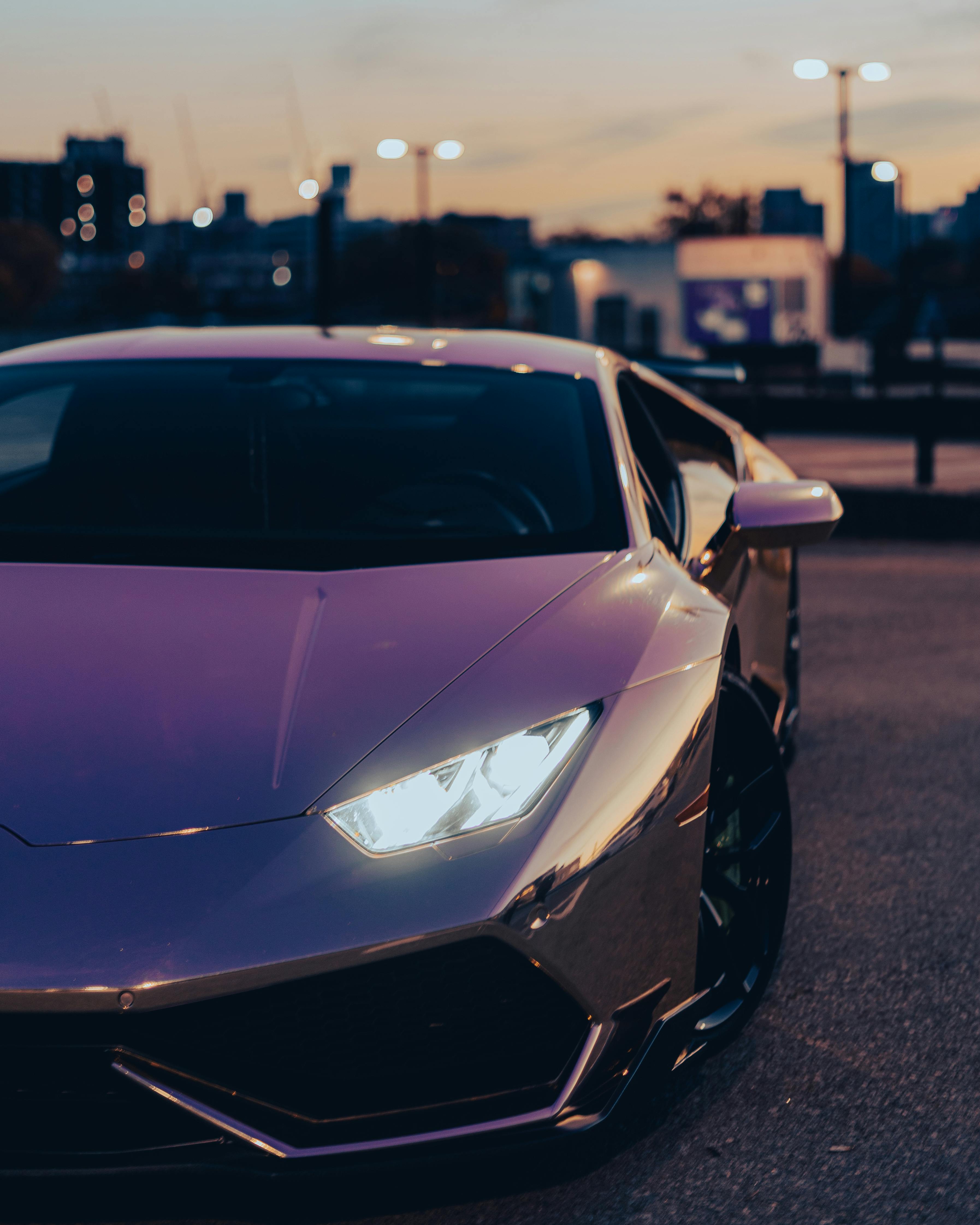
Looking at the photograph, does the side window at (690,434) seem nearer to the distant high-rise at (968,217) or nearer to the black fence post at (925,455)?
the black fence post at (925,455)

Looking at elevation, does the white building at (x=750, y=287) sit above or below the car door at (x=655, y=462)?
above

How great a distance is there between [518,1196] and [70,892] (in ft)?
2.80

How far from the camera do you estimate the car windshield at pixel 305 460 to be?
3.12 m

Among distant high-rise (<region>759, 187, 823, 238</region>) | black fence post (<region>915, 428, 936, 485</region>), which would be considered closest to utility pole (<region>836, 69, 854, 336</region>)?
black fence post (<region>915, 428, 936, 485</region>)

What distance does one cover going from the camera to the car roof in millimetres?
3746

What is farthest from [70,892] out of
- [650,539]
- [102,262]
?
[102,262]

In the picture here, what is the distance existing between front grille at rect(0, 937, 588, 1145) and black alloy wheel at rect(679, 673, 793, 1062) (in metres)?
0.47

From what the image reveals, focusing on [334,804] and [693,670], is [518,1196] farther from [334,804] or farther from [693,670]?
[693,670]

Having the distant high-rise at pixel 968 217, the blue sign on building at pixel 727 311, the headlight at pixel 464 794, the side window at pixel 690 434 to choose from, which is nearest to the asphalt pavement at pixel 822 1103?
the headlight at pixel 464 794

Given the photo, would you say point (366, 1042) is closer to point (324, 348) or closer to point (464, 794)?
point (464, 794)

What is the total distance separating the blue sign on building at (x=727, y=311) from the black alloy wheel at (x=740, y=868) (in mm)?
54754

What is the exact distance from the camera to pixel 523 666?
8.05 feet

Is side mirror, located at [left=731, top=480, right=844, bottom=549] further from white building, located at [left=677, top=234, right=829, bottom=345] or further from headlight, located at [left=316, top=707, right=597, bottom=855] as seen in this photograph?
white building, located at [left=677, top=234, right=829, bottom=345]

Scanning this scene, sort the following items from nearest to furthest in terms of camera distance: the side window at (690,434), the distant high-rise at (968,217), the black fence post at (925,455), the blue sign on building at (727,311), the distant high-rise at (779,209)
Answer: the side window at (690,434) < the black fence post at (925,455) < the distant high-rise at (968,217) < the blue sign on building at (727,311) < the distant high-rise at (779,209)
